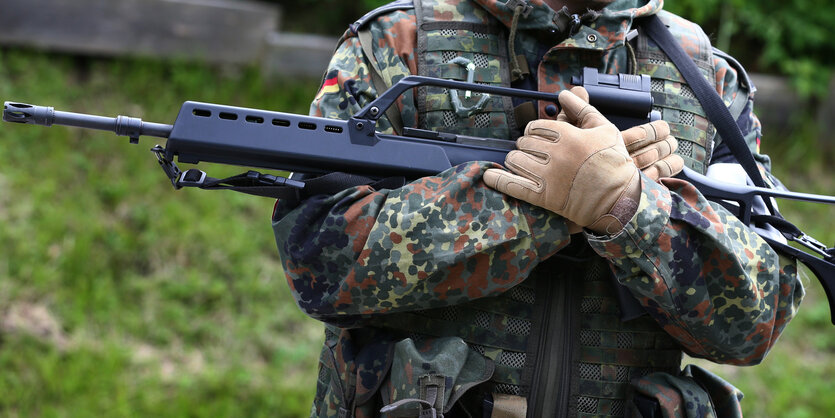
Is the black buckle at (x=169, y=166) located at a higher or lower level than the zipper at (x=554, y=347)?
higher

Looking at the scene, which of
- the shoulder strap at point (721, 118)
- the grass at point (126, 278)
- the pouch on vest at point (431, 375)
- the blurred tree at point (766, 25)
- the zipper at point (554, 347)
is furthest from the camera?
the blurred tree at point (766, 25)

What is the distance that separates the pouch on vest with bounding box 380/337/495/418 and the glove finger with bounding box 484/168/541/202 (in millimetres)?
414

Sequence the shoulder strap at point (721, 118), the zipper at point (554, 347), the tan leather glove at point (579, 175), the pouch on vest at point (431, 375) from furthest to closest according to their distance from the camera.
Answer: the shoulder strap at point (721, 118), the zipper at point (554, 347), the pouch on vest at point (431, 375), the tan leather glove at point (579, 175)

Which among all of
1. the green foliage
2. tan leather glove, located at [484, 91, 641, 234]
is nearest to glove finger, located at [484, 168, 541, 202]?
tan leather glove, located at [484, 91, 641, 234]

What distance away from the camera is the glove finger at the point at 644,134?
6.92 feet

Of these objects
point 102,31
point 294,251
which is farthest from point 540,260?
point 102,31

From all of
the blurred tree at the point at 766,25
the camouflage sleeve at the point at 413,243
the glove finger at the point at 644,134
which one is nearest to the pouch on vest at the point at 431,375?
the camouflage sleeve at the point at 413,243

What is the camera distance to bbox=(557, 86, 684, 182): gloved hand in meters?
2.12

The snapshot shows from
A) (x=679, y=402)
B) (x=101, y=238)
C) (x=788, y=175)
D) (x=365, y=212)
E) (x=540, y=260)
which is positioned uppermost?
(x=365, y=212)

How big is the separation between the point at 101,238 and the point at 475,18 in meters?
3.09

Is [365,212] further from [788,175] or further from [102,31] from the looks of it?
[788,175]

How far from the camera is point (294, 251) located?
2084mm

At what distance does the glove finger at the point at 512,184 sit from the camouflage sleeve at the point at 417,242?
2 cm

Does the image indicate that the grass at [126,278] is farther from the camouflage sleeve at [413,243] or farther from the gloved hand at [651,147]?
the gloved hand at [651,147]
